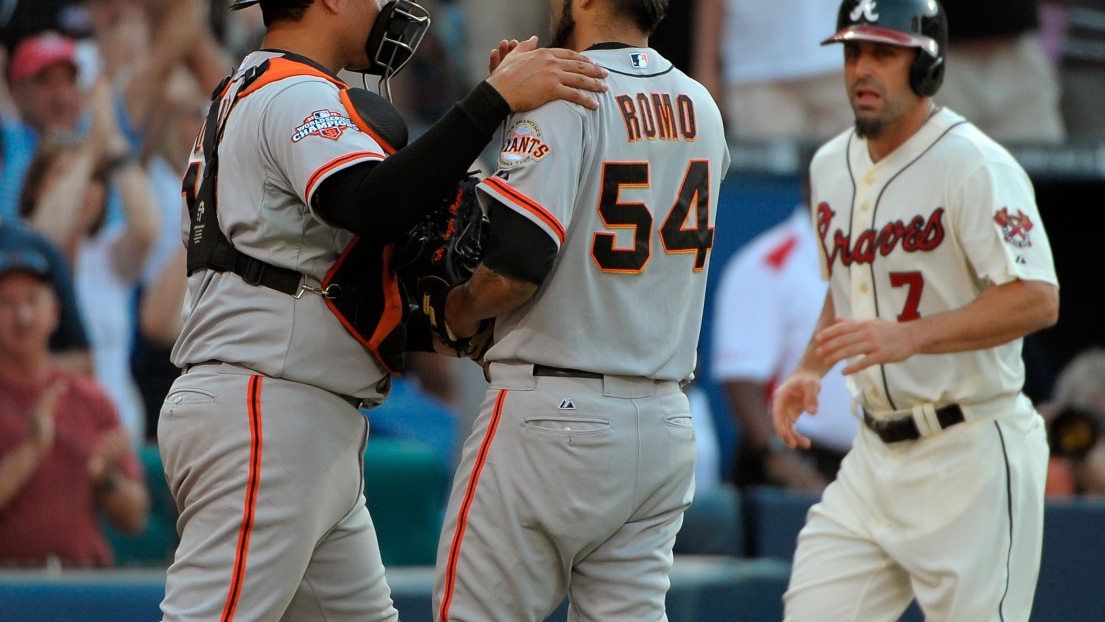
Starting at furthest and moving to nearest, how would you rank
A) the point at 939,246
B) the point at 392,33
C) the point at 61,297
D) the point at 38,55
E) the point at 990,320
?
the point at 38,55
the point at 61,297
the point at 939,246
the point at 990,320
the point at 392,33

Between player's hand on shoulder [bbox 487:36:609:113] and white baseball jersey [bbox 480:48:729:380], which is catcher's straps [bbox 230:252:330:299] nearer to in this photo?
white baseball jersey [bbox 480:48:729:380]

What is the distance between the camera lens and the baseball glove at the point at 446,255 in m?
3.12

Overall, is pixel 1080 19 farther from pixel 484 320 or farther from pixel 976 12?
pixel 484 320

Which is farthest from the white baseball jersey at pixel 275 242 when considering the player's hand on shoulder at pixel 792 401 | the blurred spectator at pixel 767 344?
the blurred spectator at pixel 767 344

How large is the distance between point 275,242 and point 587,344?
2.38ft

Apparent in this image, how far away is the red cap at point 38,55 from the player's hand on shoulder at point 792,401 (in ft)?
13.7

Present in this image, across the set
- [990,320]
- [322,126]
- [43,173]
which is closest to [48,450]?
[43,173]

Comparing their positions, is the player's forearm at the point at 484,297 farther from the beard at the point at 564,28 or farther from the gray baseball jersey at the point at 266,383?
the beard at the point at 564,28

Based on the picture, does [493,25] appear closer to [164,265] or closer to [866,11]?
[164,265]

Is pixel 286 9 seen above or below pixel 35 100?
above

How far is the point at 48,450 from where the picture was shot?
602 centimetres

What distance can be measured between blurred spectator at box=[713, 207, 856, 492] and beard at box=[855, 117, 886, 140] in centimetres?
295

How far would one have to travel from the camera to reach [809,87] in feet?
26.3

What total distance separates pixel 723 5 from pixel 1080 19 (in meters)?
2.41
